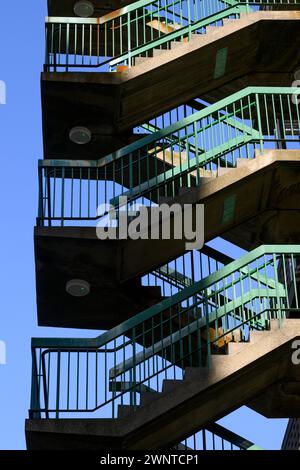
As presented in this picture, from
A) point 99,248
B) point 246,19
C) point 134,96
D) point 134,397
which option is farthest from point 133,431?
point 246,19

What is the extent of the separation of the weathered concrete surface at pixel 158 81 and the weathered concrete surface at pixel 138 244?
8.19 ft

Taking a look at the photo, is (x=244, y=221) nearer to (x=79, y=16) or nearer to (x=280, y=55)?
(x=280, y=55)

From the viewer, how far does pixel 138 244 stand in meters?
17.5

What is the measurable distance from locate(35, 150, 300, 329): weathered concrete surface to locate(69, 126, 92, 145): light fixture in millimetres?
2842

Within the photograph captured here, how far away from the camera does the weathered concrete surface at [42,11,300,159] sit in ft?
62.3

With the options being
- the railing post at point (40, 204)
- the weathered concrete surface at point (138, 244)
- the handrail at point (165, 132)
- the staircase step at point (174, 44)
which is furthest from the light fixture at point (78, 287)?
the staircase step at point (174, 44)

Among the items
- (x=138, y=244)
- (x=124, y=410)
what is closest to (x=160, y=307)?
(x=138, y=244)

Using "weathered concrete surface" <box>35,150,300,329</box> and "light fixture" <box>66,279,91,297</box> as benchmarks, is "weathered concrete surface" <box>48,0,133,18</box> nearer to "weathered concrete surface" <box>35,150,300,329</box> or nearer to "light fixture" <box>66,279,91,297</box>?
"weathered concrete surface" <box>35,150,300,329</box>

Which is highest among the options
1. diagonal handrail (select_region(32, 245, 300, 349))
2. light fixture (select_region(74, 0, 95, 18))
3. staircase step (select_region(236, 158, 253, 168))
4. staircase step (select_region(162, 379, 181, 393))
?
light fixture (select_region(74, 0, 95, 18))

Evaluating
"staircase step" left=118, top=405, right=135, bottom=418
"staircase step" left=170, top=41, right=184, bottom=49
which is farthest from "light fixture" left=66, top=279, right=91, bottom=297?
"staircase step" left=170, top=41, right=184, bottom=49

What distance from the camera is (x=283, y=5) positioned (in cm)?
2172

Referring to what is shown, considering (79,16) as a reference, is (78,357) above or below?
below

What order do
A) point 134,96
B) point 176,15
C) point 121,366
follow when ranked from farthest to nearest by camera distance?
point 176,15, point 134,96, point 121,366

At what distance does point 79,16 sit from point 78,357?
8211 mm
